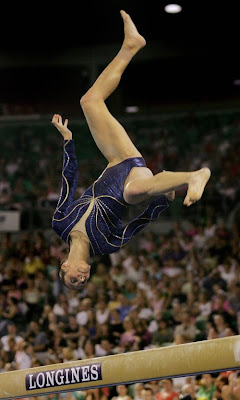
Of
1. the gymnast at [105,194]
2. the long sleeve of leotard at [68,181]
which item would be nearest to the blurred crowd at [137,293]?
the gymnast at [105,194]

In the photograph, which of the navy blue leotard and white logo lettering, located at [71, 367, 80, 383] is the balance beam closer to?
white logo lettering, located at [71, 367, 80, 383]

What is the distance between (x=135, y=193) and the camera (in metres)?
4.96

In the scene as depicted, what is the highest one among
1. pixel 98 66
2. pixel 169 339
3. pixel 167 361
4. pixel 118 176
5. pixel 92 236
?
pixel 98 66

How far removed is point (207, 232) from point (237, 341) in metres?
7.56

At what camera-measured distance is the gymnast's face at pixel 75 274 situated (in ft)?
16.5

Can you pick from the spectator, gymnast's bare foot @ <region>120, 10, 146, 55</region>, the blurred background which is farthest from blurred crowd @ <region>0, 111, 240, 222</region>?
gymnast's bare foot @ <region>120, 10, 146, 55</region>

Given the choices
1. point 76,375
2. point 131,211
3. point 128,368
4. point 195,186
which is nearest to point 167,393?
point 76,375

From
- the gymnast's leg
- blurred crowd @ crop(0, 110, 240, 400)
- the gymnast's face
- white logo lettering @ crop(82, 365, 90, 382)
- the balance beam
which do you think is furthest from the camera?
blurred crowd @ crop(0, 110, 240, 400)

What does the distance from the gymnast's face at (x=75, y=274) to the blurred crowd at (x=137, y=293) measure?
2.55 metres

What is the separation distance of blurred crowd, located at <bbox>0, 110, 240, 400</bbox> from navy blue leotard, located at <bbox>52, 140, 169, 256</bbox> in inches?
95.9

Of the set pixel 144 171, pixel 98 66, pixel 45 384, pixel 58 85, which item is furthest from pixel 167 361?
pixel 58 85

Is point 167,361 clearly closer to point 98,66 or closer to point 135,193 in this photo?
point 135,193

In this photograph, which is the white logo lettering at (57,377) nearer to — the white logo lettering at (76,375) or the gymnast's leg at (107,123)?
the white logo lettering at (76,375)

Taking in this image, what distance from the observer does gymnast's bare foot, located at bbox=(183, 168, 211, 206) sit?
14.5ft
